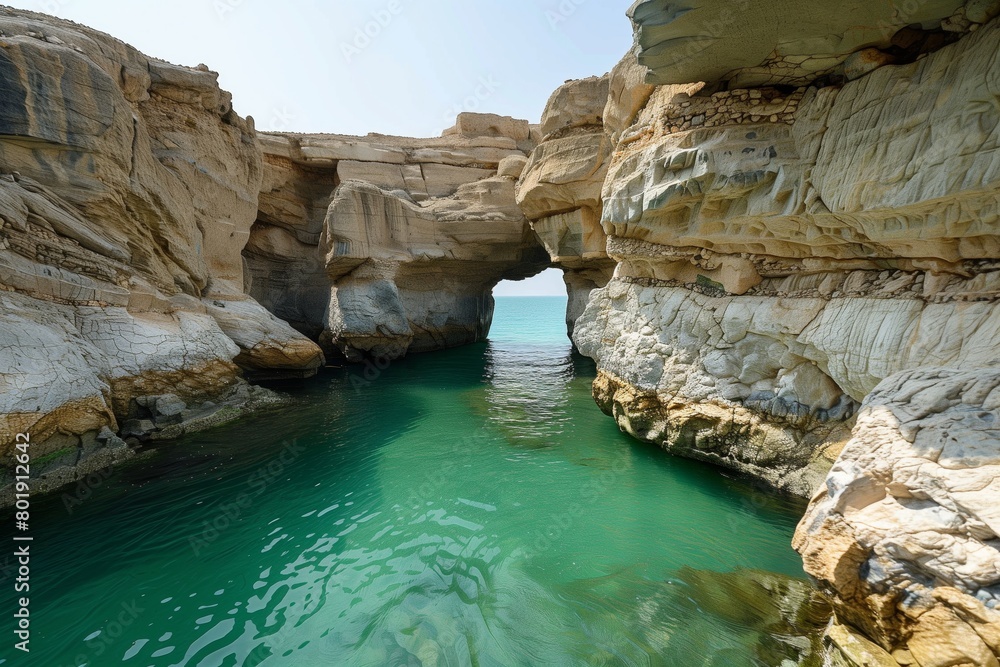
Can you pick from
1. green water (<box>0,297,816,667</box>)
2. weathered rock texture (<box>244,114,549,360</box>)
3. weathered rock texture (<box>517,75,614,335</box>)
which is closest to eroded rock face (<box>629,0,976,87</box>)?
weathered rock texture (<box>517,75,614,335</box>)

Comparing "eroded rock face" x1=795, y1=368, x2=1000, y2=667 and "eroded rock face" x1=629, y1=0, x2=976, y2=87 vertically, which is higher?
"eroded rock face" x1=629, y1=0, x2=976, y2=87

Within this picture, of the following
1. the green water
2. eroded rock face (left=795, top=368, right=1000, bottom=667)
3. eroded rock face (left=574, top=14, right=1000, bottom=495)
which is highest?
eroded rock face (left=574, top=14, right=1000, bottom=495)

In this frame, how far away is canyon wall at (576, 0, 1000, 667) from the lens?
2.87 metres

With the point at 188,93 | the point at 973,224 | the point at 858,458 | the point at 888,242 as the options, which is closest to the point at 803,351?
the point at 888,242

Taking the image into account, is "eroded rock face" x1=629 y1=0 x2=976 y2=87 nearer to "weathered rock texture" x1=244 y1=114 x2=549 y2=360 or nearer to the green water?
the green water

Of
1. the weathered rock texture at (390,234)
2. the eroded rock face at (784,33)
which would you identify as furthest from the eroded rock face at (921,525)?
the weathered rock texture at (390,234)

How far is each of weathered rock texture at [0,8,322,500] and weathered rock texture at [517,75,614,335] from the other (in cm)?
900

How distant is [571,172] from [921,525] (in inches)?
444

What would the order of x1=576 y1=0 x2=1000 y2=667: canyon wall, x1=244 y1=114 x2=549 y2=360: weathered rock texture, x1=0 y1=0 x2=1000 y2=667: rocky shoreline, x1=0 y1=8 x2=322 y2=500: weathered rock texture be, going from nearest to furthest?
1. x1=576 y1=0 x2=1000 y2=667: canyon wall
2. x1=0 y1=0 x2=1000 y2=667: rocky shoreline
3. x1=0 y1=8 x2=322 y2=500: weathered rock texture
4. x1=244 y1=114 x2=549 y2=360: weathered rock texture

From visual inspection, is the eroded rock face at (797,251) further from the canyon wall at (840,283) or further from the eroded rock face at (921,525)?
the eroded rock face at (921,525)

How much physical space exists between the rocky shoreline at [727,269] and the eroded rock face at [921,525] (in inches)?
0.6

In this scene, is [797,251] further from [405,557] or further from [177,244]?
[177,244]

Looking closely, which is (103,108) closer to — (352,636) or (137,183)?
(137,183)

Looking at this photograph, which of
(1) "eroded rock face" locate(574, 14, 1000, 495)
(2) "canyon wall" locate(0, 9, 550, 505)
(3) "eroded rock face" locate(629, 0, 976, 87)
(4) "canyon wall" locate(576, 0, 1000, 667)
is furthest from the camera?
(2) "canyon wall" locate(0, 9, 550, 505)
